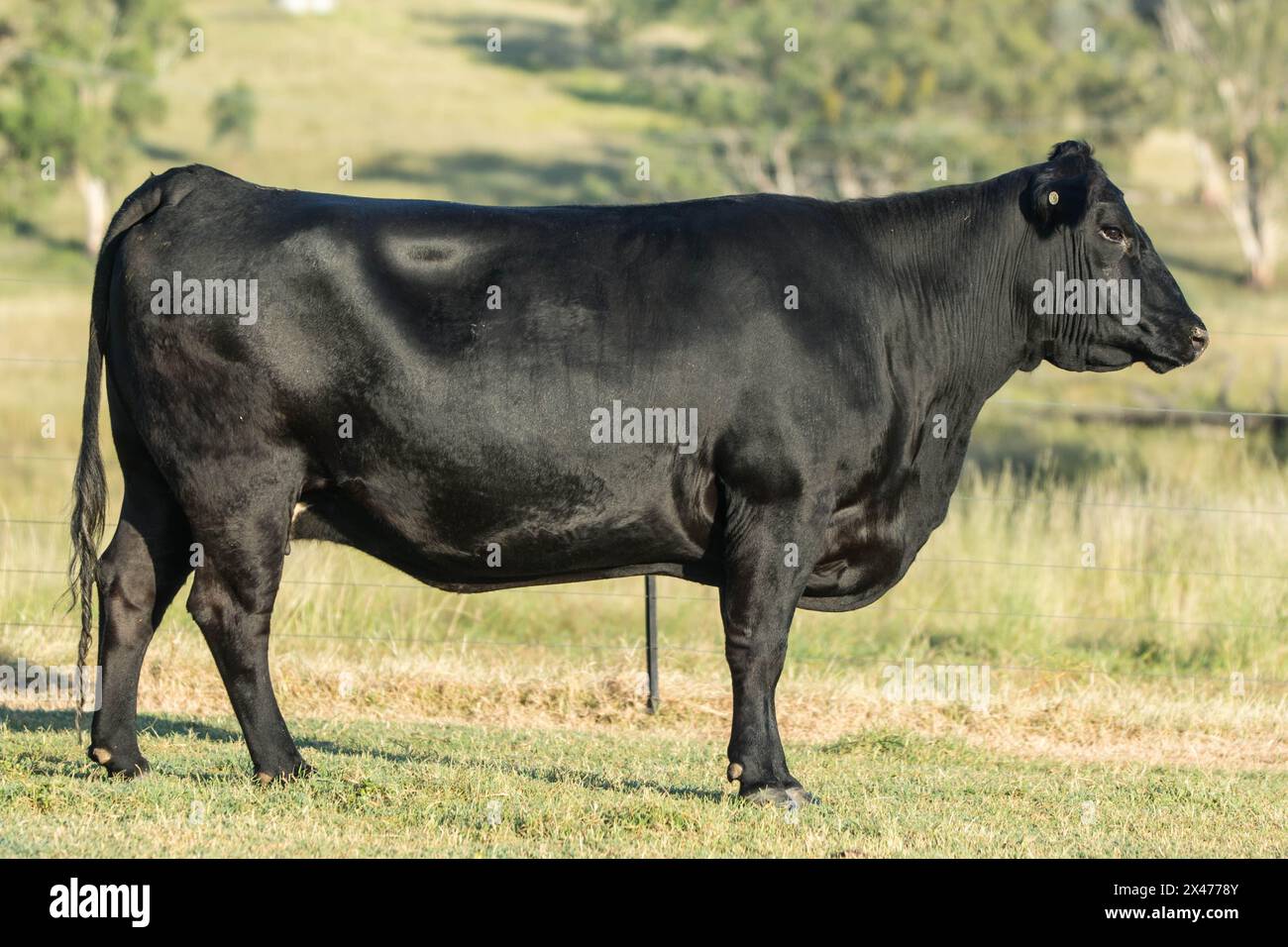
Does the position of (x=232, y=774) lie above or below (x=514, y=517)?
below

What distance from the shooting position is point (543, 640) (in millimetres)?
10984

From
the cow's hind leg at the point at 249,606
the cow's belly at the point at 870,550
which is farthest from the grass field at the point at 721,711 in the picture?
the cow's belly at the point at 870,550

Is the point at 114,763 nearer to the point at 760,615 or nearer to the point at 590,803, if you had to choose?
the point at 590,803

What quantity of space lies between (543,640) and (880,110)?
33858 mm

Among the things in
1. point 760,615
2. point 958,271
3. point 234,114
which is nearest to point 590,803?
point 760,615

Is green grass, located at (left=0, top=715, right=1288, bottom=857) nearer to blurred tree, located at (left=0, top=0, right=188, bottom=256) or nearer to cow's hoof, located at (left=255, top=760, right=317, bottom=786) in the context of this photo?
cow's hoof, located at (left=255, top=760, right=317, bottom=786)

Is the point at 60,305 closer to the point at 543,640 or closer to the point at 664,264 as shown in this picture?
the point at 543,640

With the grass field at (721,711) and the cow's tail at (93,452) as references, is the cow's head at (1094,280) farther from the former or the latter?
the cow's tail at (93,452)

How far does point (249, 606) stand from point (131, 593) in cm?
64

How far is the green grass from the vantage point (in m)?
5.70

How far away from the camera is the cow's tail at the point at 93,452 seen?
6516 millimetres

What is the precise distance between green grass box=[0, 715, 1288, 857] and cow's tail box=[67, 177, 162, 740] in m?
0.61

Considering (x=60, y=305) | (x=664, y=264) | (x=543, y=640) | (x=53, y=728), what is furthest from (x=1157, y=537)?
(x=60, y=305)

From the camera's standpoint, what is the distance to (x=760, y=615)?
6445 mm
